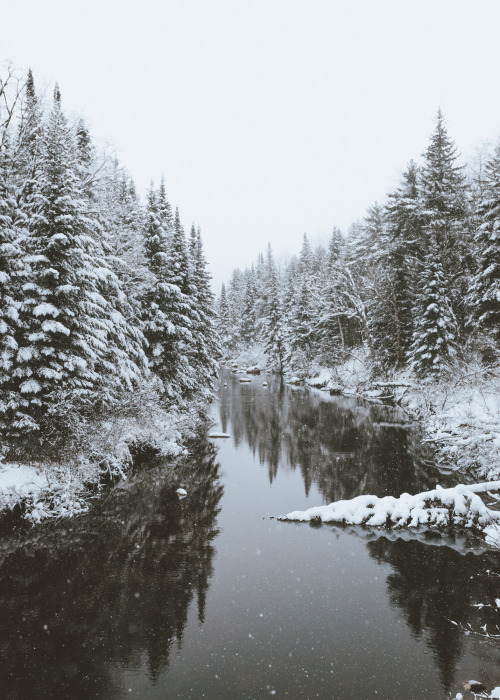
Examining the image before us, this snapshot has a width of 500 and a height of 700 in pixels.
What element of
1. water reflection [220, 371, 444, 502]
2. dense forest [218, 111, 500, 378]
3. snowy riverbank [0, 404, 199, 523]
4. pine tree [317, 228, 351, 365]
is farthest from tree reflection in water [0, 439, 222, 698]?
pine tree [317, 228, 351, 365]

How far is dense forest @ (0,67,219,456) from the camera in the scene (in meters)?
12.8

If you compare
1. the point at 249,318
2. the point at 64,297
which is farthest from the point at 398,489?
the point at 249,318

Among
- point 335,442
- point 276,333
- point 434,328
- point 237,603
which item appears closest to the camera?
point 237,603

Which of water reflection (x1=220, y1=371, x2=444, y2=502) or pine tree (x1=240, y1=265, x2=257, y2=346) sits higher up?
pine tree (x1=240, y1=265, x2=257, y2=346)

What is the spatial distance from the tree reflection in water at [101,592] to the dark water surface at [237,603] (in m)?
0.03

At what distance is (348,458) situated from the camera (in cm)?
1911

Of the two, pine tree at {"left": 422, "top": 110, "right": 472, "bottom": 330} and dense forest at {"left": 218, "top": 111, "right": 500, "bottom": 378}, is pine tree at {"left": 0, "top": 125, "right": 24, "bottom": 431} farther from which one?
pine tree at {"left": 422, "top": 110, "right": 472, "bottom": 330}

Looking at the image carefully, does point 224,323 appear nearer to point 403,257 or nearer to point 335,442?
point 403,257

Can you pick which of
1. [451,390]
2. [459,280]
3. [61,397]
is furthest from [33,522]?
[459,280]

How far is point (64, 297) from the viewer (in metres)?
13.8

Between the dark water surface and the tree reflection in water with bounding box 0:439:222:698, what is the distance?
3 cm

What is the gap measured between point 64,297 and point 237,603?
10576 mm

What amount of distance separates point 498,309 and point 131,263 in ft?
64.1

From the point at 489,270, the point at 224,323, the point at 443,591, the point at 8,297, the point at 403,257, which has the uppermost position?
the point at 224,323
